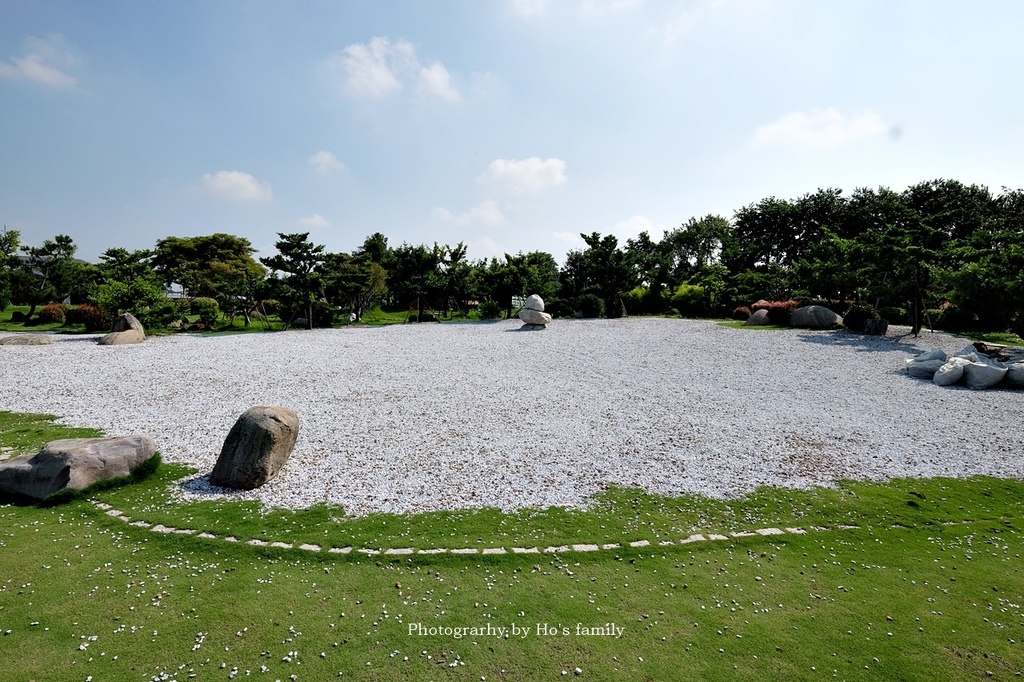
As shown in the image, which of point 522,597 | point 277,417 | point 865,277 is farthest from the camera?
point 865,277

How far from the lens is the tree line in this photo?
72.5 feet

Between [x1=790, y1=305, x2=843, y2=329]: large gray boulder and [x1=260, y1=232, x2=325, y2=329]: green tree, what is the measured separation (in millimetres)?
27924

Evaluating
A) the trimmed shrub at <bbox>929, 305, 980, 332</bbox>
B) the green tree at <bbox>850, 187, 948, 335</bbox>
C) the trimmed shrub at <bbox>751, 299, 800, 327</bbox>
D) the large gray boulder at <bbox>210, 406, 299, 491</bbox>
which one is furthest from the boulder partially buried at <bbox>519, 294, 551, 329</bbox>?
the large gray boulder at <bbox>210, 406, 299, 491</bbox>

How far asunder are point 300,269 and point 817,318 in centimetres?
3052

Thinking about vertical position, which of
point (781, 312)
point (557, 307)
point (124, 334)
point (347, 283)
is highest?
point (347, 283)

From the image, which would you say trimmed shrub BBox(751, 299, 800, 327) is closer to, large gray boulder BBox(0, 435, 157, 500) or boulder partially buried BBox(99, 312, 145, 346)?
large gray boulder BBox(0, 435, 157, 500)

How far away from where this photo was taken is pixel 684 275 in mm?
42750

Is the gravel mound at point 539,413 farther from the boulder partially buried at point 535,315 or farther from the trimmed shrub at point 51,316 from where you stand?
the trimmed shrub at point 51,316

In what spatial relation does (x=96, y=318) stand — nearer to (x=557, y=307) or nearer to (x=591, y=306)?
(x=557, y=307)

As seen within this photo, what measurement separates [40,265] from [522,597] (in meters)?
51.4

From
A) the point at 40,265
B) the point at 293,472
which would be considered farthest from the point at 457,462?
the point at 40,265

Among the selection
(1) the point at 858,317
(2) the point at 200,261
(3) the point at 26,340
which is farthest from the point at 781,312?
(2) the point at 200,261

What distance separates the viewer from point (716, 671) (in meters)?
4.48

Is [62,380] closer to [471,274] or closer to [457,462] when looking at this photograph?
[457,462]
